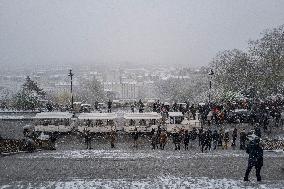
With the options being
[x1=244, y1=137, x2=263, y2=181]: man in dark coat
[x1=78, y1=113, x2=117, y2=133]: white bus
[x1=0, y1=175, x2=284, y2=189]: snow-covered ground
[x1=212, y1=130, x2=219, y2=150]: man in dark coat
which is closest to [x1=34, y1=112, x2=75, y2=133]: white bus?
[x1=78, y1=113, x2=117, y2=133]: white bus

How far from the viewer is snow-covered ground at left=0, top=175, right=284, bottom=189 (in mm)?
16844

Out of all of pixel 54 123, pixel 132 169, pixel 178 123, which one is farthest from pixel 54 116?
pixel 132 169

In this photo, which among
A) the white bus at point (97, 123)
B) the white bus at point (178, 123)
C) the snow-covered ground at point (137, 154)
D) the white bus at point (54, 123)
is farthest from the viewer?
the white bus at point (54, 123)

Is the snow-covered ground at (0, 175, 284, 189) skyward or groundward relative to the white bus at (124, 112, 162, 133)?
groundward

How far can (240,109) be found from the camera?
3403 cm

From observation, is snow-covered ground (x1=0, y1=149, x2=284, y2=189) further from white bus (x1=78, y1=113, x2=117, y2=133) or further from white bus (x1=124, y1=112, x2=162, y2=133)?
white bus (x1=124, y1=112, x2=162, y2=133)

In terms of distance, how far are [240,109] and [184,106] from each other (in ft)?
20.6

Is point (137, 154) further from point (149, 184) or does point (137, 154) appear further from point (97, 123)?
point (97, 123)

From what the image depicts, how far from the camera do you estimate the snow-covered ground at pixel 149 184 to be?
16844 millimetres

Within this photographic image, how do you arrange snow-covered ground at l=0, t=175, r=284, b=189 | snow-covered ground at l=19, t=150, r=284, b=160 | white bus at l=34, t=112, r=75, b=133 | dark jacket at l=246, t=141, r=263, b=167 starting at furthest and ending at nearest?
white bus at l=34, t=112, r=75, b=133 < snow-covered ground at l=19, t=150, r=284, b=160 < dark jacket at l=246, t=141, r=263, b=167 < snow-covered ground at l=0, t=175, r=284, b=189

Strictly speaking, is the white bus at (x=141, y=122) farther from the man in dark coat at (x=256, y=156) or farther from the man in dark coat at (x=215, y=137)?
the man in dark coat at (x=256, y=156)

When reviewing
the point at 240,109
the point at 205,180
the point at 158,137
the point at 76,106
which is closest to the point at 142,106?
the point at 76,106

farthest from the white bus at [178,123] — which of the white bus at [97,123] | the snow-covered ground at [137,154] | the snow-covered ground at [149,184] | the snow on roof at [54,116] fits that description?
the snow-covered ground at [149,184]

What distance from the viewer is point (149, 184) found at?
56.6 feet
